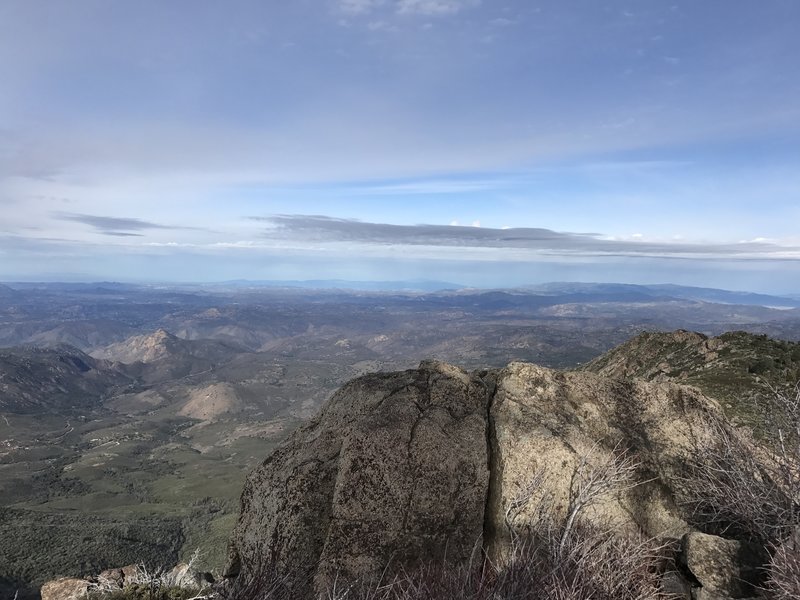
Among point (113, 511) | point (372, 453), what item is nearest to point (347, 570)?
point (372, 453)

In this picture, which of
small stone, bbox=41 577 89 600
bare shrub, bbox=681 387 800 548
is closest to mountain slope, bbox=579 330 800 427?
bare shrub, bbox=681 387 800 548

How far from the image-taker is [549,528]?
411 inches

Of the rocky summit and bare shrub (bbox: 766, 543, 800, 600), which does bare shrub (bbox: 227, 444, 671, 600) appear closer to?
the rocky summit

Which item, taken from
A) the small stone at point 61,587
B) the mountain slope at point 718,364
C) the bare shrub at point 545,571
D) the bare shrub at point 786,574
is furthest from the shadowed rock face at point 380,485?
the mountain slope at point 718,364

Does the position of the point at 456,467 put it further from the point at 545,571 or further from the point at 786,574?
the point at 786,574

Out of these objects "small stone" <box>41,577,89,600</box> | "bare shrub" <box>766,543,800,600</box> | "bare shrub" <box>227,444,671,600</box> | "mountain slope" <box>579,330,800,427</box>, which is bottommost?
"small stone" <box>41,577,89,600</box>

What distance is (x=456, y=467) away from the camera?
1344cm

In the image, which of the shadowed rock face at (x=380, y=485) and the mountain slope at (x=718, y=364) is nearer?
the shadowed rock face at (x=380, y=485)

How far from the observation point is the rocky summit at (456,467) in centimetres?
1242

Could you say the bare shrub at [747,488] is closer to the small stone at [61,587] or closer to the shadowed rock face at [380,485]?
the shadowed rock face at [380,485]

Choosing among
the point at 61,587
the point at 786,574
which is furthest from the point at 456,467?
the point at 61,587

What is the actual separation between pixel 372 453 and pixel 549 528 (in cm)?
515

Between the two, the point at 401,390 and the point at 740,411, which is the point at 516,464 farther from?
the point at 740,411

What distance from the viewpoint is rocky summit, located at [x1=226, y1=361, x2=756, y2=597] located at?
12422 mm
